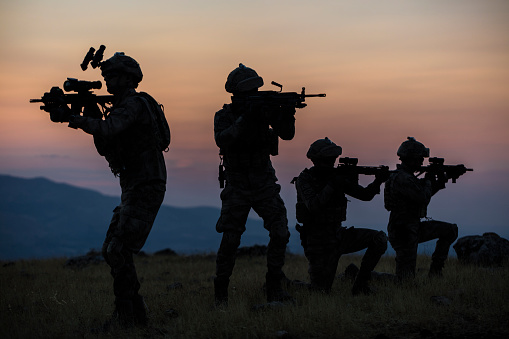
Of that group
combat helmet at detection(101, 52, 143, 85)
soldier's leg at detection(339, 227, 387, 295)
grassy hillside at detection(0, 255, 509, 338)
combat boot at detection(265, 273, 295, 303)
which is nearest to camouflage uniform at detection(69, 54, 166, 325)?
combat helmet at detection(101, 52, 143, 85)

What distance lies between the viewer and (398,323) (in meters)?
8.39

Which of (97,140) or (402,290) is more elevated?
(97,140)

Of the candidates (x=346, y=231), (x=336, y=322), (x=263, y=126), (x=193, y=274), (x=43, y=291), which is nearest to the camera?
(x=336, y=322)

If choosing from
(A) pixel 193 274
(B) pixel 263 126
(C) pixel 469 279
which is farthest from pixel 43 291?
(C) pixel 469 279

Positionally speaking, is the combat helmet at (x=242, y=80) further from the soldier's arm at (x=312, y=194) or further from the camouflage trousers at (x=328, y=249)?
the camouflage trousers at (x=328, y=249)

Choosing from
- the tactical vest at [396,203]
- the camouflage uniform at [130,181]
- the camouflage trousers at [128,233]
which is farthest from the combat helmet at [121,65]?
the tactical vest at [396,203]

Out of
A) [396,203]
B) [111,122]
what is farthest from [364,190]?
[111,122]

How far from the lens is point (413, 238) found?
1113 cm

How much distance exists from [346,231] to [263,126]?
2255 millimetres

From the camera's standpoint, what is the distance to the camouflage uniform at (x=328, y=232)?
10.1 meters

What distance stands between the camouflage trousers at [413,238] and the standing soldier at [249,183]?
7.67 ft

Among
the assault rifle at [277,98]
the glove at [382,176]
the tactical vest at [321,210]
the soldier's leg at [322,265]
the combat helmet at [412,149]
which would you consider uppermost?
the assault rifle at [277,98]

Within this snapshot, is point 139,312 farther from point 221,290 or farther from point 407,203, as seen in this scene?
point 407,203

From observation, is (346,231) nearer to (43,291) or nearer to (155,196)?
(155,196)
